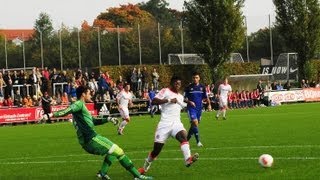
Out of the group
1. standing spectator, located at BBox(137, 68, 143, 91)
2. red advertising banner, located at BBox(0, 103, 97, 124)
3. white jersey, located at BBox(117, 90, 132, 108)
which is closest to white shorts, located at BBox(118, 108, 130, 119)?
white jersey, located at BBox(117, 90, 132, 108)

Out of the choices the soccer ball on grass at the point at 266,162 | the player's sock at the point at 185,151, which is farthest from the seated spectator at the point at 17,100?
the soccer ball on grass at the point at 266,162

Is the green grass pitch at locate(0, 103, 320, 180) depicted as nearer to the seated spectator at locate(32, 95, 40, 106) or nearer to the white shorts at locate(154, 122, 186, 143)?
the white shorts at locate(154, 122, 186, 143)

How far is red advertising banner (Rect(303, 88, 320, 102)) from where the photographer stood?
63.4m

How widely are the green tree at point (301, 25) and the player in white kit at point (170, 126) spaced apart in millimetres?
56670

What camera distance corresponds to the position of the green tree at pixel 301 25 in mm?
71562

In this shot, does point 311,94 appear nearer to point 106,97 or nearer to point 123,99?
point 106,97

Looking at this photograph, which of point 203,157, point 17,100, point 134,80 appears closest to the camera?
point 203,157

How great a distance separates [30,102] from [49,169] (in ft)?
100

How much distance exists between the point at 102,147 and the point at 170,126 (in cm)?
201

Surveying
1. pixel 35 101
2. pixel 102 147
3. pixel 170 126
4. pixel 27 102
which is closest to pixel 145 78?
pixel 35 101

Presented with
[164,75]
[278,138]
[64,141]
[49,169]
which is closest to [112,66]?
[164,75]

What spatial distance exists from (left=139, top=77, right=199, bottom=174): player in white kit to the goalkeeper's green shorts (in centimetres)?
99

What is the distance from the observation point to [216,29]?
65.9 meters

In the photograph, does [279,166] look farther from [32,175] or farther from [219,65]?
[219,65]
